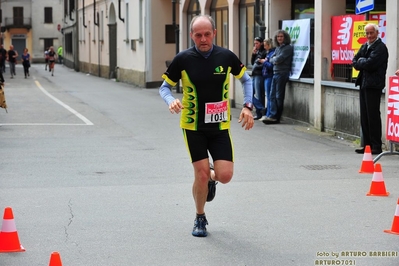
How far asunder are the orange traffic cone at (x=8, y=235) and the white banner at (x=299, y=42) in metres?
12.3

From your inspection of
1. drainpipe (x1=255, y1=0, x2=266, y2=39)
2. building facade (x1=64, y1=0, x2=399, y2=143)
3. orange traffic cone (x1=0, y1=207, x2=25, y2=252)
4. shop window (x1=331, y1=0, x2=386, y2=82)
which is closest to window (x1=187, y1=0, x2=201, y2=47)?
building facade (x1=64, y1=0, x2=399, y2=143)

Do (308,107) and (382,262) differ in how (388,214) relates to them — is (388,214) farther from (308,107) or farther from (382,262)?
(308,107)

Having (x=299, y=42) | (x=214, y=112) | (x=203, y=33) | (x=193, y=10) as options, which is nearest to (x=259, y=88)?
(x=299, y=42)

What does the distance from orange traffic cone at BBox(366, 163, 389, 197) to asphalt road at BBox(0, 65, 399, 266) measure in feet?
0.41

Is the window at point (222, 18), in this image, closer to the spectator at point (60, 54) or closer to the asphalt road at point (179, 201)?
the asphalt road at point (179, 201)

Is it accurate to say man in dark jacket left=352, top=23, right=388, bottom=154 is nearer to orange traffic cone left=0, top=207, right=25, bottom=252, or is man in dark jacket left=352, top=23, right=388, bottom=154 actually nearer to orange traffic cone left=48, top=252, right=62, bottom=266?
orange traffic cone left=0, top=207, right=25, bottom=252

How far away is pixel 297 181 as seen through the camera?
10.8m

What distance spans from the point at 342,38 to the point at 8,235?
1057 cm

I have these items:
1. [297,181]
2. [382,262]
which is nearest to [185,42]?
[297,181]

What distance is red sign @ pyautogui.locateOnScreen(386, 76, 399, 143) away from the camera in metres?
12.4

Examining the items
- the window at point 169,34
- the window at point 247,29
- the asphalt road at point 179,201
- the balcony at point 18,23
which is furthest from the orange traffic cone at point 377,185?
the balcony at point 18,23

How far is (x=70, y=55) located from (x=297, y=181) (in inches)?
2493

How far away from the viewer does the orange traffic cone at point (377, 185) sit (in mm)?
9555

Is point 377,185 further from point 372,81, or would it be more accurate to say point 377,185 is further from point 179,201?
point 372,81
